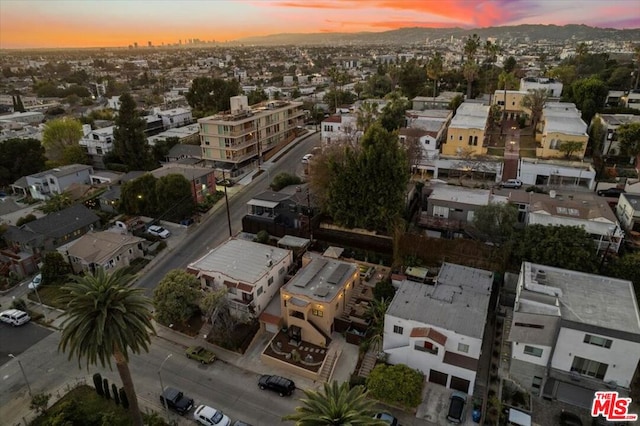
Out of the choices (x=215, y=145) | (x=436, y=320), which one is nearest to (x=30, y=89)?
(x=215, y=145)

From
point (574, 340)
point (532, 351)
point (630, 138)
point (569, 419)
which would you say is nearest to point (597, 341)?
point (574, 340)

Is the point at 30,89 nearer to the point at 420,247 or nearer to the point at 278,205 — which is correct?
the point at 278,205

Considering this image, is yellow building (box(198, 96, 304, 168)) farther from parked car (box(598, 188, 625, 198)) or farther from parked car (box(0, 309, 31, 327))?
parked car (box(598, 188, 625, 198))

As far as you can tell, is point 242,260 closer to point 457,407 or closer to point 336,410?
point 336,410

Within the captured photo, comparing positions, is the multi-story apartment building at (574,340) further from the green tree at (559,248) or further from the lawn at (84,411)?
the lawn at (84,411)

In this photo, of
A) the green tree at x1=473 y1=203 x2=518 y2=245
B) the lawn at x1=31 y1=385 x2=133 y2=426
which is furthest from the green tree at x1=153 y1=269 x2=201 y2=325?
the green tree at x1=473 y1=203 x2=518 y2=245
